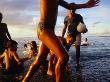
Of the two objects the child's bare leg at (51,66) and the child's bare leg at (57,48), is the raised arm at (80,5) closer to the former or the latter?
the child's bare leg at (57,48)

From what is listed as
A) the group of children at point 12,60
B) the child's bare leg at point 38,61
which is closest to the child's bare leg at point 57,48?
the child's bare leg at point 38,61

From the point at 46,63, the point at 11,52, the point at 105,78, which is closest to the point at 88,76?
the point at 105,78

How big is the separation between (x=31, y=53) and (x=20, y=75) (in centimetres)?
85

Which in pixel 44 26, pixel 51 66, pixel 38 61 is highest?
pixel 44 26

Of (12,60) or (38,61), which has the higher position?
(38,61)

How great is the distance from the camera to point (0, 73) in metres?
10.4

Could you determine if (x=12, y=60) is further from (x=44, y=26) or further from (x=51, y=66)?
(x=44, y=26)

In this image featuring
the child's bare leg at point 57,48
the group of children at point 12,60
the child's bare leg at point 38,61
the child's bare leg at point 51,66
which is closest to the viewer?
the child's bare leg at point 57,48

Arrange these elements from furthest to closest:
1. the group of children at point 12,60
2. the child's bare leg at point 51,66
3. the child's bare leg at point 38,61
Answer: the group of children at point 12,60, the child's bare leg at point 51,66, the child's bare leg at point 38,61

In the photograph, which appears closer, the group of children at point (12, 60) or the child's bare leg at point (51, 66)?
the child's bare leg at point (51, 66)

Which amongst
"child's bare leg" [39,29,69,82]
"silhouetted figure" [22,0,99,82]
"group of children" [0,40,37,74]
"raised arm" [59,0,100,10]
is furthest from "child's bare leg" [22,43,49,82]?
"group of children" [0,40,37,74]

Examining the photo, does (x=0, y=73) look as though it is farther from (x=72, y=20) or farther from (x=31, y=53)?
(x=72, y=20)

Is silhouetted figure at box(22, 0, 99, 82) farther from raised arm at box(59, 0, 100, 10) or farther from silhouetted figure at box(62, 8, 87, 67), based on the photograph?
silhouetted figure at box(62, 8, 87, 67)

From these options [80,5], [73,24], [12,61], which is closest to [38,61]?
[80,5]
